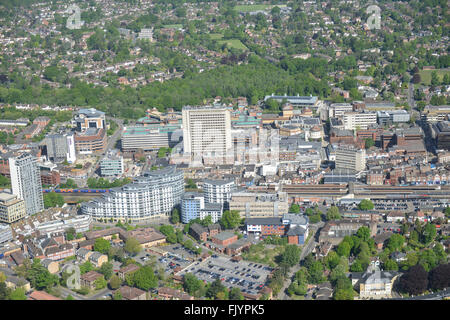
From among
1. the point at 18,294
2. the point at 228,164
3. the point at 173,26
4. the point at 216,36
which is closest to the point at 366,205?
the point at 228,164

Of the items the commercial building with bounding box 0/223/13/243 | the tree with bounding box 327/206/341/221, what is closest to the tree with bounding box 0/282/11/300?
the commercial building with bounding box 0/223/13/243

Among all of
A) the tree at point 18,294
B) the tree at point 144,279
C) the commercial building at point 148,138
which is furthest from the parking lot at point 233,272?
the commercial building at point 148,138

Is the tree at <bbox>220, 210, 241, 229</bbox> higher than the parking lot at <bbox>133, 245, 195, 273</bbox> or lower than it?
higher

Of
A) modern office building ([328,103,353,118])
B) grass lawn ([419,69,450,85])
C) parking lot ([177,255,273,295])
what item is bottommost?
parking lot ([177,255,273,295])

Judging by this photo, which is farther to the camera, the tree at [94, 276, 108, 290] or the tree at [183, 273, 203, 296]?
the tree at [94, 276, 108, 290]

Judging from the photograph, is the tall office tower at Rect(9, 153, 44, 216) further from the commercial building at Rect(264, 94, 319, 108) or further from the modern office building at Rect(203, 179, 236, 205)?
the commercial building at Rect(264, 94, 319, 108)

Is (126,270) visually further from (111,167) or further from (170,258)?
(111,167)

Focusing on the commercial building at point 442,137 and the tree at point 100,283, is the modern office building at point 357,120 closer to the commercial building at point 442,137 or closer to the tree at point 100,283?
the commercial building at point 442,137

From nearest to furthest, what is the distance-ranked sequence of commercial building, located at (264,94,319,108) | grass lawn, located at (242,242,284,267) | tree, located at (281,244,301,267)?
tree, located at (281,244,301,267) → grass lawn, located at (242,242,284,267) → commercial building, located at (264,94,319,108)
